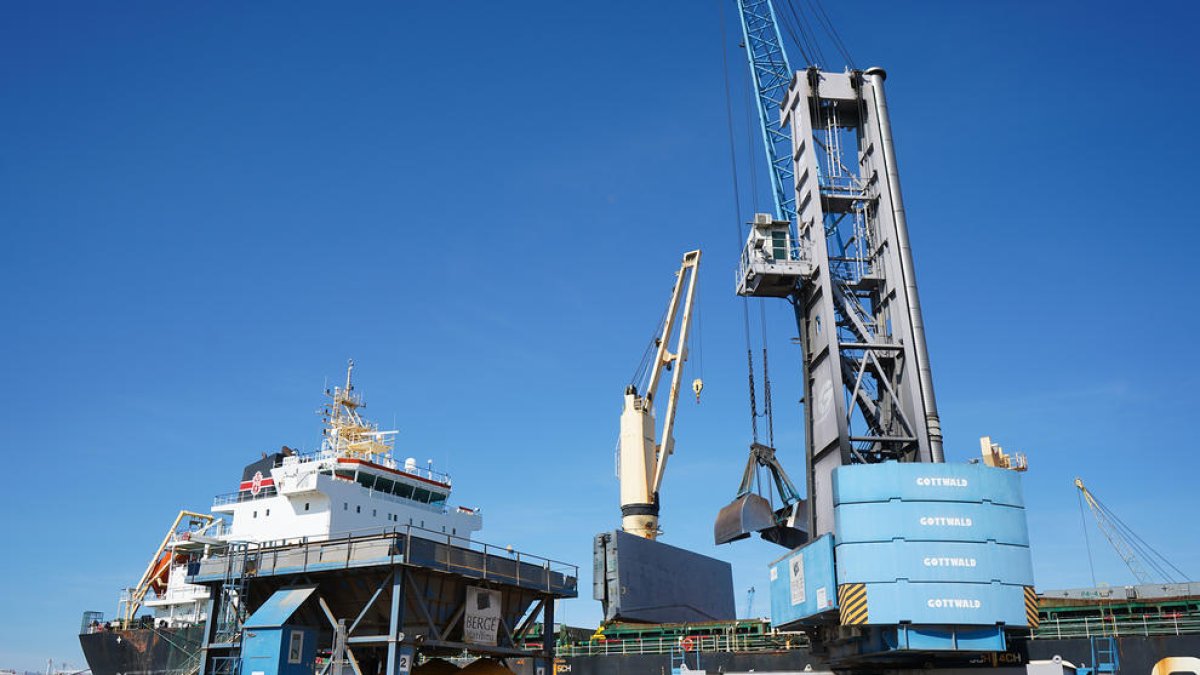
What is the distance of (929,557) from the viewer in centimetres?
2795

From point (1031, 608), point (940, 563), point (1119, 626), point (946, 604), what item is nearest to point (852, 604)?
point (946, 604)

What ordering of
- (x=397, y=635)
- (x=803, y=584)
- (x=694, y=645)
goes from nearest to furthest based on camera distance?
1. (x=397, y=635)
2. (x=803, y=584)
3. (x=694, y=645)

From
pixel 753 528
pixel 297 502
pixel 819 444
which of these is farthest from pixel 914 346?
pixel 297 502

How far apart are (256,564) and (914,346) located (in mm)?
24224

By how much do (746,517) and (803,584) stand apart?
22.0ft

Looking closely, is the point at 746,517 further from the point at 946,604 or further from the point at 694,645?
the point at 946,604

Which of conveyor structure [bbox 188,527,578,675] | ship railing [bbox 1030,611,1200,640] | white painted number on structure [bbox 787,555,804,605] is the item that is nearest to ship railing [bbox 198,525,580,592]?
conveyor structure [bbox 188,527,578,675]

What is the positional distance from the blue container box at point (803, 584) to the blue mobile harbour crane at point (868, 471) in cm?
7

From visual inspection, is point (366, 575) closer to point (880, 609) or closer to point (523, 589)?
point (523, 589)

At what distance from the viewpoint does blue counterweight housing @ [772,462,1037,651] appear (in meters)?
27.6

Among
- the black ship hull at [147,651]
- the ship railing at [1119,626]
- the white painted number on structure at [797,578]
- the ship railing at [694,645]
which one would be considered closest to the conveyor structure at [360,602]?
the white painted number on structure at [797,578]

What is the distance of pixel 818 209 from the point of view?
37250 mm

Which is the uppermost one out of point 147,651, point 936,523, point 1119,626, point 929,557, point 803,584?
point 936,523

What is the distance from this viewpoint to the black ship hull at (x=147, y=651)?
155 ft
